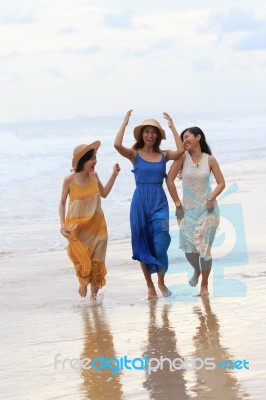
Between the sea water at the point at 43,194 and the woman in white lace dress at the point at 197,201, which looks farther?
the sea water at the point at 43,194

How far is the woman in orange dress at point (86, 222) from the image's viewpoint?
27.4 feet

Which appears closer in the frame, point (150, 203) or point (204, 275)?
point (204, 275)

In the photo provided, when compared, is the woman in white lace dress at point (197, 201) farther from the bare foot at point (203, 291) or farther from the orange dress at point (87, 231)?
the orange dress at point (87, 231)

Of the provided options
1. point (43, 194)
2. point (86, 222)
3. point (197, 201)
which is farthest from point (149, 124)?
point (43, 194)

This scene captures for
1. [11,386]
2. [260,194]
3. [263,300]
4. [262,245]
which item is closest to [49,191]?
[260,194]

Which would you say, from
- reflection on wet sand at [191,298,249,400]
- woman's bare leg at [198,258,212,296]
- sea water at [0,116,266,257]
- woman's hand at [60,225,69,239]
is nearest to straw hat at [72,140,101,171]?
woman's hand at [60,225,69,239]

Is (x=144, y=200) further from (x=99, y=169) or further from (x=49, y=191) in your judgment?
(x=99, y=169)

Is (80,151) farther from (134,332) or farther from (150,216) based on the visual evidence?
(134,332)

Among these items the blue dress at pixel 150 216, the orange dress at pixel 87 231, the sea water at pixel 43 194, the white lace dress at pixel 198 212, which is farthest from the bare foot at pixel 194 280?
the sea water at pixel 43 194

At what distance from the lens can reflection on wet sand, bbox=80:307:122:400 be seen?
508 cm

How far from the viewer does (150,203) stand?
27.5 ft

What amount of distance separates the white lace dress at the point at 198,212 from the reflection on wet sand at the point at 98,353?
3.71 ft

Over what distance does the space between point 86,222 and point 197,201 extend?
3.33 feet

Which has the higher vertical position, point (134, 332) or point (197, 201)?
point (197, 201)
